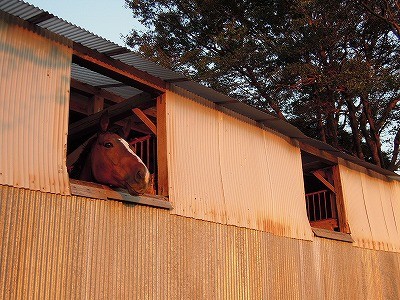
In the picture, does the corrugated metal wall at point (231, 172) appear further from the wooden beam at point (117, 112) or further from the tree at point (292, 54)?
the tree at point (292, 54)

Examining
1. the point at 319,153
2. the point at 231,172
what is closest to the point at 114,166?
the point at 231,172

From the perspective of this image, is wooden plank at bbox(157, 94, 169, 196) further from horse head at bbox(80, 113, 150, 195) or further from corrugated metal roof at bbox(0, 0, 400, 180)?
horse head at bbox(80, 113, 150, 195)

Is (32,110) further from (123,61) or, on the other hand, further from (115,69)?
(123,61)

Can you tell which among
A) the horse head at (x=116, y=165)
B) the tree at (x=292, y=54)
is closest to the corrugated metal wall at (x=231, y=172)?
the horse head at (x=116, y=165)

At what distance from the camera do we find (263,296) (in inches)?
367

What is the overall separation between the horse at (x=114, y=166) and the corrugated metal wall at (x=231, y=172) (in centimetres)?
107

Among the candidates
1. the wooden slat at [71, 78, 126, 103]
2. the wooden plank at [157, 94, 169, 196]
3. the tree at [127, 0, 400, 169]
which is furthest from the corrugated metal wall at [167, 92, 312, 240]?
the tree at [127, 0, 400, 169]

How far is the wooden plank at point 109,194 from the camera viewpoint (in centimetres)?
646

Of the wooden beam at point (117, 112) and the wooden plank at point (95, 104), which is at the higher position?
the wooden plank at point (95, 104)

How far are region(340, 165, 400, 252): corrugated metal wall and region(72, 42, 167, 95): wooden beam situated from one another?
22.4 feet

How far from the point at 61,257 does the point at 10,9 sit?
2.98m

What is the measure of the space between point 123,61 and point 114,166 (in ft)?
5.21

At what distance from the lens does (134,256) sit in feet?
22.8

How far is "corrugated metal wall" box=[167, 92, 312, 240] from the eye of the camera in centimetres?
834
